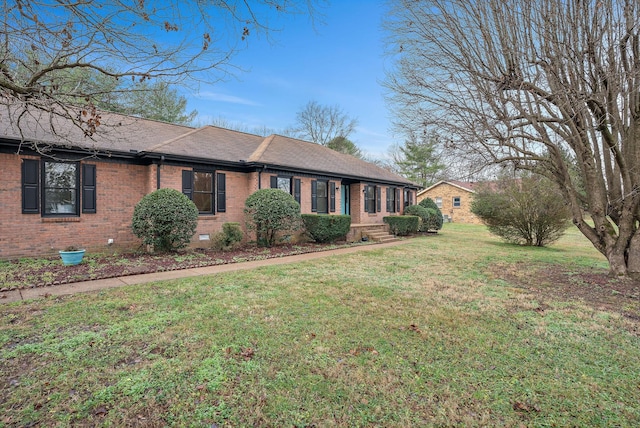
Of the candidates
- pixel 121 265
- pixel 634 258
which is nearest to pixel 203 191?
pixel 121 265

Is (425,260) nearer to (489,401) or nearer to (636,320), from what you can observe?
(636,320)

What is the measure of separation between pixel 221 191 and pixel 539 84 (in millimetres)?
10151

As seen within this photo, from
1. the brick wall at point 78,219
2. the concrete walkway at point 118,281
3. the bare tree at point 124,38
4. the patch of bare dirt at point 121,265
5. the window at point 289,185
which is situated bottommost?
the concrete walkway at point 118,281

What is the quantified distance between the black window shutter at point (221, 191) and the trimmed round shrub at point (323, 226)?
3.19 m

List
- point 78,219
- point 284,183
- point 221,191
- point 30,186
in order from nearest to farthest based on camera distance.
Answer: point 30,186, point 78,219, point 221,191, point 284,183

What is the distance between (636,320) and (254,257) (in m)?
8.28

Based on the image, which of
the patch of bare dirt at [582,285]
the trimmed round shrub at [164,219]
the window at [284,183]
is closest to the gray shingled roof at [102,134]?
the trimmed round shrub at [164,219]

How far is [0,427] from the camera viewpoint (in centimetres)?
216

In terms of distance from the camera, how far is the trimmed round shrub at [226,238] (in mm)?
10758

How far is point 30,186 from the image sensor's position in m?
8.42

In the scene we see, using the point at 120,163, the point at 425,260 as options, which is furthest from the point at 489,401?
the point at 120,163

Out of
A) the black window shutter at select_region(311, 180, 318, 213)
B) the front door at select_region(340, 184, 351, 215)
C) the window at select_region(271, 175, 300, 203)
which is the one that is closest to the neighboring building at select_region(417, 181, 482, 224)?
the front door at select_region(340, 184, 351, 215)

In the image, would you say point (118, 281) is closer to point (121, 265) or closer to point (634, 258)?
point (121, 265)

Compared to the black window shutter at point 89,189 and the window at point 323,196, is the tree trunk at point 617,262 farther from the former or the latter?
the black window shutter at point 89,189
